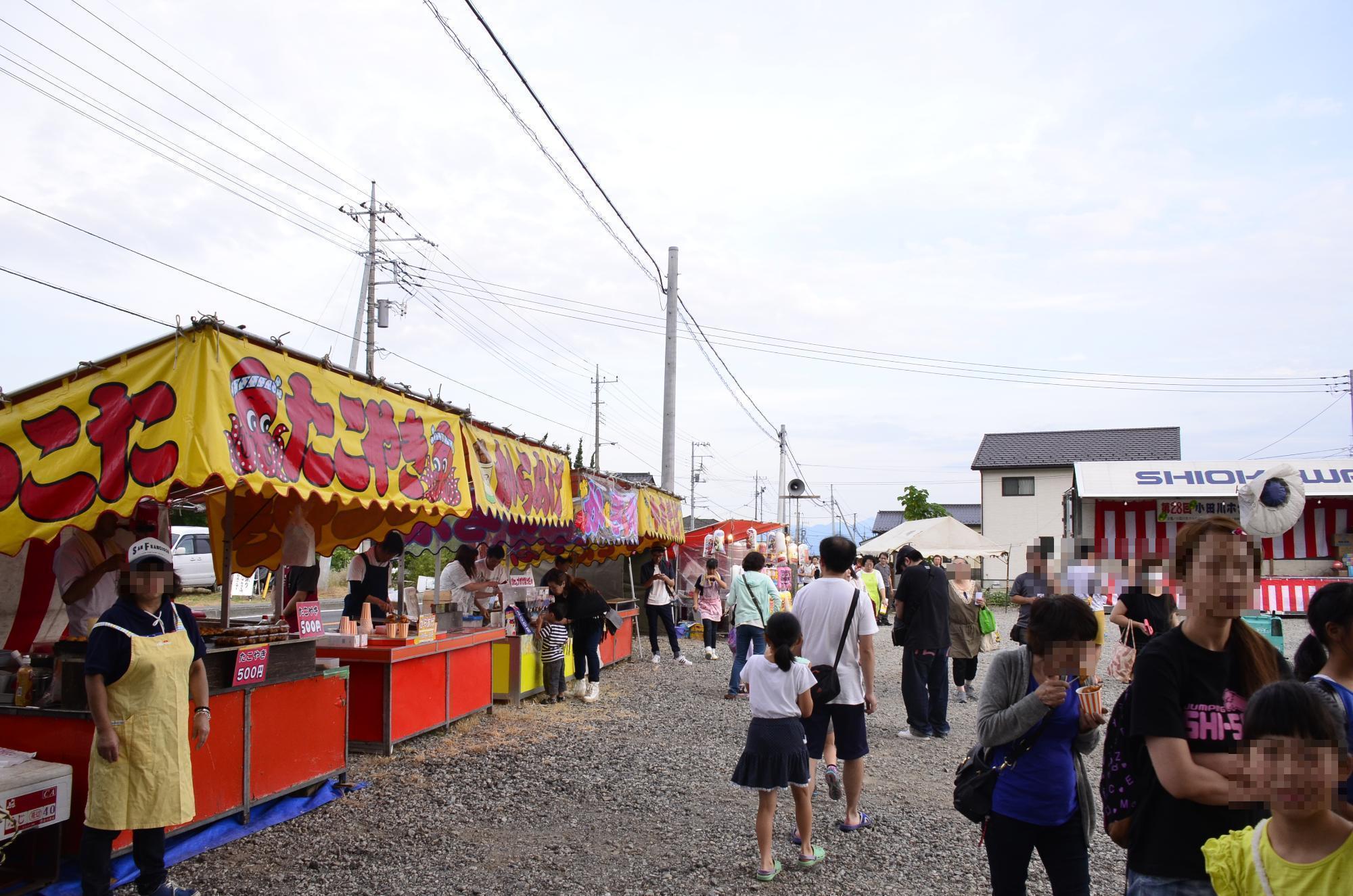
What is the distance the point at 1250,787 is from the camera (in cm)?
205

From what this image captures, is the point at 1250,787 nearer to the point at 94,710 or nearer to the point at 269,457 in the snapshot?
the point at 94,710

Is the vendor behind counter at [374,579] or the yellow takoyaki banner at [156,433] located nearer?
the yellow takoyaki banner at [156,433]

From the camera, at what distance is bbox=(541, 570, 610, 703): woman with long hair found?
1098cm

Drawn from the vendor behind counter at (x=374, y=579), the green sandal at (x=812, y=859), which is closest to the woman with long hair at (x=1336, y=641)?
the green sandal at (x=812, y=859)

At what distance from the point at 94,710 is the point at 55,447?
1719 mm

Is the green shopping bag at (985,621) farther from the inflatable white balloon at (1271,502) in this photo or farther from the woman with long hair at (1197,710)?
the woman with long hair at (1197,710)

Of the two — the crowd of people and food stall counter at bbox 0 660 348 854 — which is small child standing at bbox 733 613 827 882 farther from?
food stall counter at bbox 0 660 348 854

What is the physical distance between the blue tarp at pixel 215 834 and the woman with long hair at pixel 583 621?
14.4ft

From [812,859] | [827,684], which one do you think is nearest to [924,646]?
[827,684]

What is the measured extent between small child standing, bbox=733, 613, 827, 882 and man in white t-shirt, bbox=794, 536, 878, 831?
0.47m

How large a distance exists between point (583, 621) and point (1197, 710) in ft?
30.1

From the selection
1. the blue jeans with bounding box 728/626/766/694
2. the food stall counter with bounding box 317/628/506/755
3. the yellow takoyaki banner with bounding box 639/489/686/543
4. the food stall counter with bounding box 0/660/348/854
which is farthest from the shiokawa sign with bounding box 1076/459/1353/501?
the food stall counter with bounding box 0/660/348/854

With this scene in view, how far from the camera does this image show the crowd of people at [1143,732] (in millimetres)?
1969

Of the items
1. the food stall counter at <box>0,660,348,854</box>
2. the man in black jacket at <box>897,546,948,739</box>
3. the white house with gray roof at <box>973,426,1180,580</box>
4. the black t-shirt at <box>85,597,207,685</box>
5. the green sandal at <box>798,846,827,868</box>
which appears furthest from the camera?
the white house with gray roof at <box>973,426,1180,580</box>
